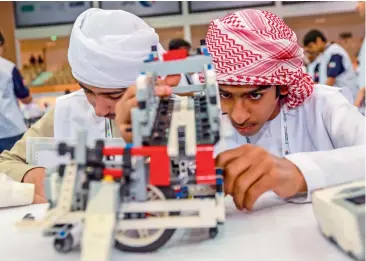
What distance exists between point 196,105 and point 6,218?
341 mm

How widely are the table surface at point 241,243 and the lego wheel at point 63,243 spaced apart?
11mm

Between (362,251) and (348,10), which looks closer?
(362,251)

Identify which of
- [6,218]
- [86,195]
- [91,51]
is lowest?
[6,218]

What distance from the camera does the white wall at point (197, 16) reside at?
3.63 meters

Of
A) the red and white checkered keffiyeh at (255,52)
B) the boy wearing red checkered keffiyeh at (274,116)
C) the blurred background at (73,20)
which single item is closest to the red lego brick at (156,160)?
the boy wearing red checkered keffiyeh at (274,116)

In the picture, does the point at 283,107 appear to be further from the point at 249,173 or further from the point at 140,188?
the point at 140,188

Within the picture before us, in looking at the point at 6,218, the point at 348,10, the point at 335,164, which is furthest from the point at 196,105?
the point at 348,10

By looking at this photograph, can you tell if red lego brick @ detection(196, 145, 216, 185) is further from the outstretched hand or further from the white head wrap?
the white head wrap

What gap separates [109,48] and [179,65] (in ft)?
1.56

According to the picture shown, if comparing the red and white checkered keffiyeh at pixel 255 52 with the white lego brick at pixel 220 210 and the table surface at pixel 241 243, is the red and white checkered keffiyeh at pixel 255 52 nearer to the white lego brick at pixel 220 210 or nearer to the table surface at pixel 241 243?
the table surface at pixel 241 243

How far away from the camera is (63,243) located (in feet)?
1.67

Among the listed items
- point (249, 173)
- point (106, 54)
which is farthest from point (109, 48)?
point (249, 173)

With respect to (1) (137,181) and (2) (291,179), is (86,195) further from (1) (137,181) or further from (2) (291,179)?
(2) (291,179)

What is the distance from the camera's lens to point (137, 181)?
0.49 m
